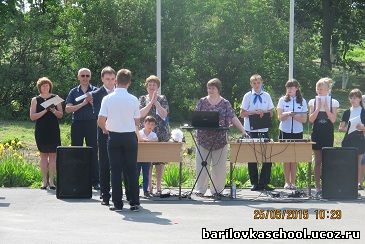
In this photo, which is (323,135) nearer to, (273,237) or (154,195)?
(154,195)

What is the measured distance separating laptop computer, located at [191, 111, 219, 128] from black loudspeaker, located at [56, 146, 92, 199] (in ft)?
5.73

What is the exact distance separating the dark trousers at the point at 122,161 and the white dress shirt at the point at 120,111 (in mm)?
105

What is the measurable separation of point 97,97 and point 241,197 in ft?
9.12

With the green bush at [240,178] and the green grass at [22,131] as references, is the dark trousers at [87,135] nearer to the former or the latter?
the green bush at [240,178]

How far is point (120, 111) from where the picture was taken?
13383mm

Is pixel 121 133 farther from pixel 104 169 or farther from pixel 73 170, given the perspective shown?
pixel 73 170

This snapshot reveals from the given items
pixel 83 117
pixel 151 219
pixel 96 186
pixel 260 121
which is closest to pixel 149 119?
pixel 83 117

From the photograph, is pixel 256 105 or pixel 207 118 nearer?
pixel 207 118

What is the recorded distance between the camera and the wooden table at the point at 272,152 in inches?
592

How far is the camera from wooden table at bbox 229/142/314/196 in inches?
592

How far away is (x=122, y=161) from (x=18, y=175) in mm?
3746

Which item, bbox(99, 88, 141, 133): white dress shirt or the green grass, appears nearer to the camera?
bbox(99, 88, 141, 133): white dress shirt

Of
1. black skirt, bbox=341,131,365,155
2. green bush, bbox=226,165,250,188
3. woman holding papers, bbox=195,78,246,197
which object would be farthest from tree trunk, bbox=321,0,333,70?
woman holding papers, bbox=195,78,246,197

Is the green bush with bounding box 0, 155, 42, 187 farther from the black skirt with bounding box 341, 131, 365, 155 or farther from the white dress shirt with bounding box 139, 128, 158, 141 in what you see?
the black skirt with bounding box 341, 131, 365, 155
